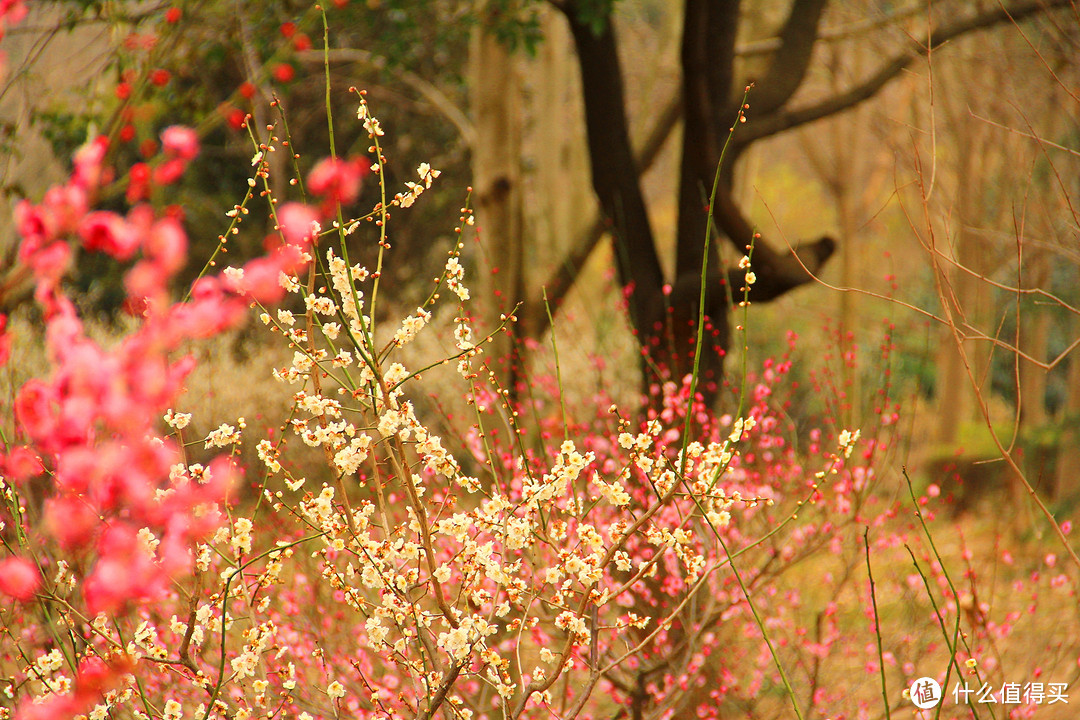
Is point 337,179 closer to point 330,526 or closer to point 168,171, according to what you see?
point 168,171

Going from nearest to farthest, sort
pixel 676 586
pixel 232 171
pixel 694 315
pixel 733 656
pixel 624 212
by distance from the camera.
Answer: pixel 676 586, pixel 733 656, pixel 694 315, pixel 624 212, pixel 232 171

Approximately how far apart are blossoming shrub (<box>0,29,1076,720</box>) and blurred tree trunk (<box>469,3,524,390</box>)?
2.97 feet

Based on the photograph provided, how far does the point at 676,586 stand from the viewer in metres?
2.70

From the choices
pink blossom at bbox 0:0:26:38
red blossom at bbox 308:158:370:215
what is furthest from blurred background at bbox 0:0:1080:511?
red blossom at bbox 308:158:370:215

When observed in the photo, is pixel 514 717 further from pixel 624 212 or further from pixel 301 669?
pixel 624 212

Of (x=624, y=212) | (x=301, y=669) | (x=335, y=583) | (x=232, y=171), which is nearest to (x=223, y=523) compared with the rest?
(x=335, y=583)

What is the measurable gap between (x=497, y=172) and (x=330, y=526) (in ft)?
10.0

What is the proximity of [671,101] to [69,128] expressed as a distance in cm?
307

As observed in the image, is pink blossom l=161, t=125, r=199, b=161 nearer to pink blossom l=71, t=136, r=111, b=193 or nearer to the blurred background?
pink blossom l=71, t=136, r=111, b=193

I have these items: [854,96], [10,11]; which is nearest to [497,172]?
[854,96]

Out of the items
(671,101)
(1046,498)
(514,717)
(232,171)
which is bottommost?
(1046,498)

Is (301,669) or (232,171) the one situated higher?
(232,171)

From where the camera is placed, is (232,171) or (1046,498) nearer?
(1046,498)

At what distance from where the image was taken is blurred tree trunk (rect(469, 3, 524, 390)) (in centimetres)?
428
